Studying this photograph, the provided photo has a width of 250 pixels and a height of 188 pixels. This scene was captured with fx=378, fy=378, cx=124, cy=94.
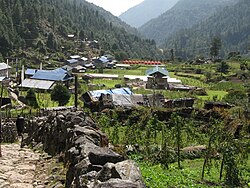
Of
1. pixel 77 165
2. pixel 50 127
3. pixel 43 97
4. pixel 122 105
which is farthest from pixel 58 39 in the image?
pixel 77 165

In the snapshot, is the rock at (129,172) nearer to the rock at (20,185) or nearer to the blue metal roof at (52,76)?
the rock at (20,185)

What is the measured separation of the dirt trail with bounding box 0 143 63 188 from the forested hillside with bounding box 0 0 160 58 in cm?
8113

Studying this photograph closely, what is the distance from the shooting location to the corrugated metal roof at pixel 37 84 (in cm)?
5567

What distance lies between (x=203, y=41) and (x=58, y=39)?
340ft

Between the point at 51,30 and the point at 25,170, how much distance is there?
112 m

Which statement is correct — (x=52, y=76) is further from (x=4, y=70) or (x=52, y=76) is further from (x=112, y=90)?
(x=112, y=90)

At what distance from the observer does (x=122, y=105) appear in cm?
3697

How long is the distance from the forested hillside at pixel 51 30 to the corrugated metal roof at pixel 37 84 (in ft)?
117

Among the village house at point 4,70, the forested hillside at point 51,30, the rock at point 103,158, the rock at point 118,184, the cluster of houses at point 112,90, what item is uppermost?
the forested hillside at point 51,30

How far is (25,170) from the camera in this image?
11.1 meters

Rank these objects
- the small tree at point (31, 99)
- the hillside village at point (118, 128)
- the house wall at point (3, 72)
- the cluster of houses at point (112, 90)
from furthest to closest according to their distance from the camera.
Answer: the house wall at point (3, 72) → the small tree at point (31, 99) → the cluster of houses at point (112, 90) → the hillside village at point (118, 128)

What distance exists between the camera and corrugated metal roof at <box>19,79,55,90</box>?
55675mm

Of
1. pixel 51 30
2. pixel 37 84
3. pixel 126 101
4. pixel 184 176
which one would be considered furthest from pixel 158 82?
pixel 51 30

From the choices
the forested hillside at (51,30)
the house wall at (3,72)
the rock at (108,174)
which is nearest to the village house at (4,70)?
the house wall at (3,72)
